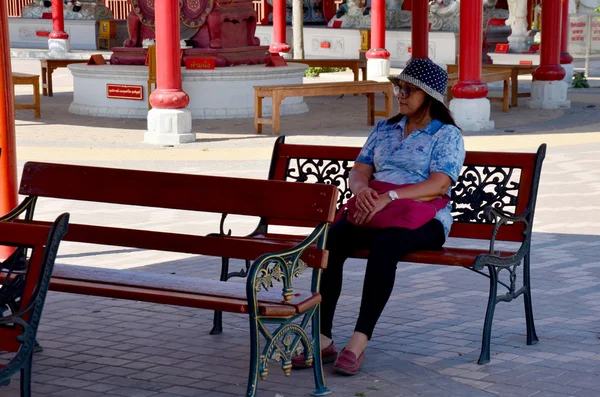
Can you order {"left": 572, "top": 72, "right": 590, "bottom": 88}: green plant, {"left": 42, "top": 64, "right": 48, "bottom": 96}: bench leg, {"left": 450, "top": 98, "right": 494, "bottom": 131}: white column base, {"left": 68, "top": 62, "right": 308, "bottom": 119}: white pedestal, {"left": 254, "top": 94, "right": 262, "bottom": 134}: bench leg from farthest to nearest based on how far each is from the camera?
{"left": 572, "top": 72, "right": 590, "bottom": 88}: green plant, {"left": 42, "top": 64, "right": 48, "bottom": 96}: bench leg, {"left": 68, "top": 62, "right": 308, "bottom": 119}: white pedestal, {"left": 450, "top": 98, "right": 494, "bottom": 131}: white column base, {"left": 254, "top": 94, "right": 262, "bottom": 134}: bench leg

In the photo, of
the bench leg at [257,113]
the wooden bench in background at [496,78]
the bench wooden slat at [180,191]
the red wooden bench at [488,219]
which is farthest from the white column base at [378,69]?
the bench wooden slat at [180,191]

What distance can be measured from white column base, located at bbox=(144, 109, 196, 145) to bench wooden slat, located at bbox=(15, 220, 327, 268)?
28.2ft

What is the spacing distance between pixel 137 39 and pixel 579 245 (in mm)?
11917

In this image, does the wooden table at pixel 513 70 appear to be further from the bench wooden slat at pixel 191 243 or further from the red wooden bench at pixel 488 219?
the bench wooden slat at pixel 191 243

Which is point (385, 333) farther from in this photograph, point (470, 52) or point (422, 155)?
point (470, 52)

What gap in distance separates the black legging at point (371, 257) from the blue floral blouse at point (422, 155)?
0.71 feet

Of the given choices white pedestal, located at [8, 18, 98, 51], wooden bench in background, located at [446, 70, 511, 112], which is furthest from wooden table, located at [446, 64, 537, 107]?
white pedestal, located at [8, 18, 98, 51]

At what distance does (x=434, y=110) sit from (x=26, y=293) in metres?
2.37

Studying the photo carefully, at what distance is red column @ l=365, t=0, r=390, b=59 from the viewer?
78.7ft

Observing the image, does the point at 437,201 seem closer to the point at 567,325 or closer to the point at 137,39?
the point at 567,325

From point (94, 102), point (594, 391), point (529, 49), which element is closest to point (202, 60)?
point (94, 102)

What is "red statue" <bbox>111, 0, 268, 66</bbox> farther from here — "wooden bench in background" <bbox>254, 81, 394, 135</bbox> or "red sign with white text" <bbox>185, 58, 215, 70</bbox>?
"wooden bench in background" <bbox>254, 81, 394, 135</bbox>

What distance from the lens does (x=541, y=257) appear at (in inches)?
311

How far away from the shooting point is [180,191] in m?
5.36
